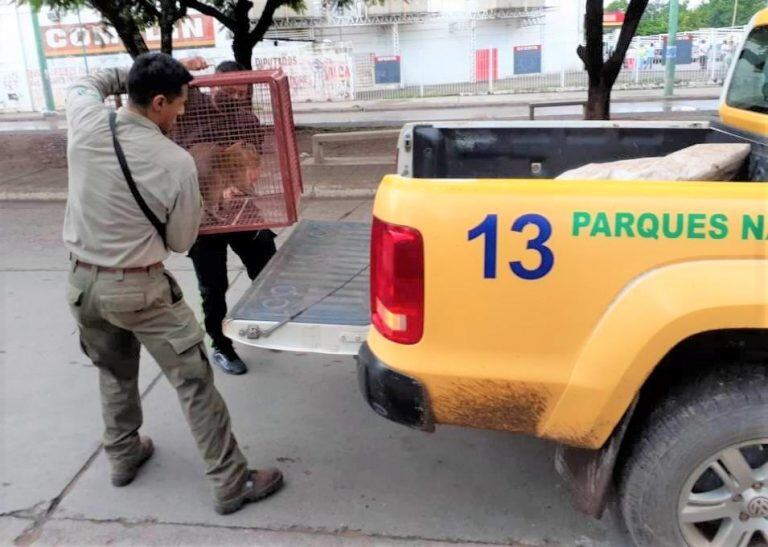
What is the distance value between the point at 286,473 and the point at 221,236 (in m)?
1.41

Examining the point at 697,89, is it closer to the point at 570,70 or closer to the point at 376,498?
the point at 570,70

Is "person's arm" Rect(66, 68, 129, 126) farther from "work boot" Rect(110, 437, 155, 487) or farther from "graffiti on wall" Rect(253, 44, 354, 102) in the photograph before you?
"graffiti on wall" Rect(253, 44, 354, 102)

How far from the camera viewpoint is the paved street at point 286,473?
2.81m

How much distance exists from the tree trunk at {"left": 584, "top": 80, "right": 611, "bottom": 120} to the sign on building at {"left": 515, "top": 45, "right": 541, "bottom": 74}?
27.3 metres

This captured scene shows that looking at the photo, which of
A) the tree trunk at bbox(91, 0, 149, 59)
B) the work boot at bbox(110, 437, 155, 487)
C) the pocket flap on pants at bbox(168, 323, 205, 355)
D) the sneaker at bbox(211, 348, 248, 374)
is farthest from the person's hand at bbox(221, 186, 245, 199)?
the tree trunk at bbox(91, 0, 149, 59)

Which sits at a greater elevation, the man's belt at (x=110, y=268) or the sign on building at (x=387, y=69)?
the sign on building at (x=387, y=69)

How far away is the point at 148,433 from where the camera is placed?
3559 millimetres

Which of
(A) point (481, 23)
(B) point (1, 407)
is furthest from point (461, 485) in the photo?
(A) point (481, 23)

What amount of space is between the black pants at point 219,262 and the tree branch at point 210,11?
9113 millimetres

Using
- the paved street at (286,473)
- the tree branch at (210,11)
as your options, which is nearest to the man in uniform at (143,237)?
the paved street at (286,473)

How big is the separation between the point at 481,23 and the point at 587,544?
37547 mm

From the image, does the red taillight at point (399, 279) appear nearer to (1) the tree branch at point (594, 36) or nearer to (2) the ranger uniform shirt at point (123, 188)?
(2) the ranger uniform shirt at point (123, 188)

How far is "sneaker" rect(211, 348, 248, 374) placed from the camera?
416 cm

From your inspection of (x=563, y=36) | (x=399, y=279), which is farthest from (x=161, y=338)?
(x=563, y=36)
